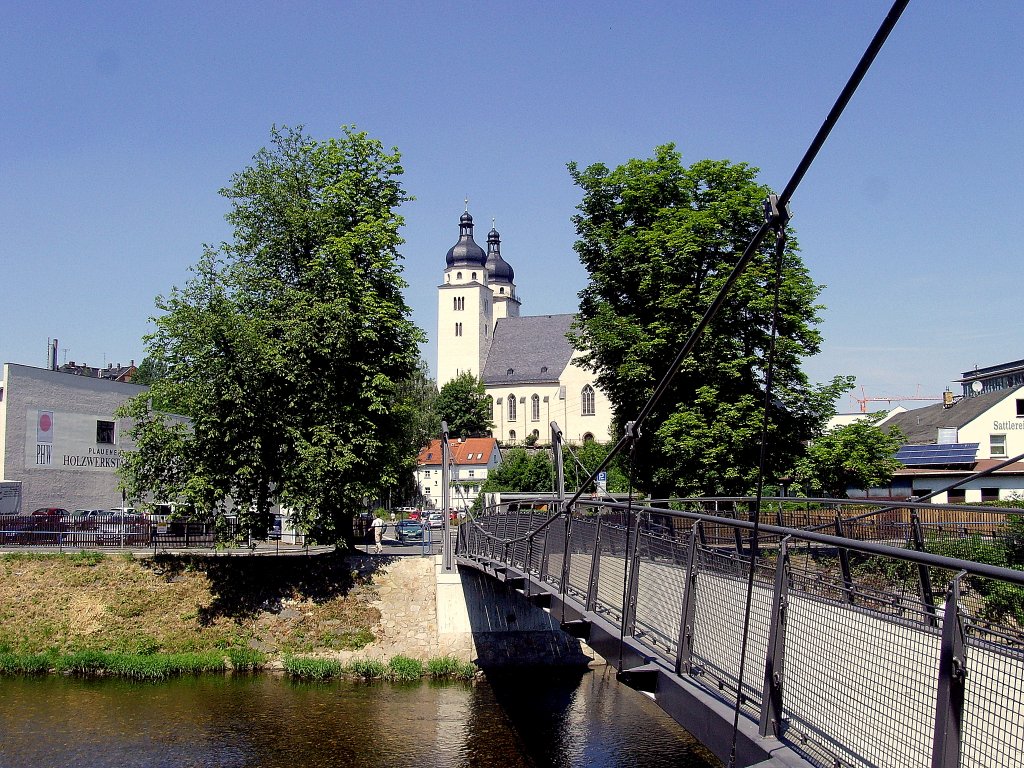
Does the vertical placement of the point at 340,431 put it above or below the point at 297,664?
above

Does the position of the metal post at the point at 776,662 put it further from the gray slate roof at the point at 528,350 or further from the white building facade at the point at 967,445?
the gray slate roof at the point at 528,350

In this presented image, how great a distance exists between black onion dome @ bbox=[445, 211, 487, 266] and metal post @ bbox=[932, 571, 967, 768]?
111670 millimetres

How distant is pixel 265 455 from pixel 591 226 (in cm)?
1120

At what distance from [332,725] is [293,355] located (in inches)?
412

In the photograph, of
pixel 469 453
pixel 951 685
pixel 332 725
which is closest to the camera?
pixel 951 685

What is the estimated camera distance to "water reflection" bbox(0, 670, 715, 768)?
17672 millimetres

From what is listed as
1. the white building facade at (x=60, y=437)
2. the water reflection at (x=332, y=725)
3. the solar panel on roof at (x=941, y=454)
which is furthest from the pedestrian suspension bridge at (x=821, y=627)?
the solar panel on roof at (x=941, y=454)

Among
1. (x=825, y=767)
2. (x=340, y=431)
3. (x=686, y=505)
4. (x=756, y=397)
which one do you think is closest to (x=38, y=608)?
(x=340, y=431)

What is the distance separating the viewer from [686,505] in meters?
24.3

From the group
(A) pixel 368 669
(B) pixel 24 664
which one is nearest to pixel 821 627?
(A) pixel 368 669

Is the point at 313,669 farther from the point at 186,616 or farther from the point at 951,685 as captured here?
the point at 951,685

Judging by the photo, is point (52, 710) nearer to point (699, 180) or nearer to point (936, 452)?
point (699, 180)

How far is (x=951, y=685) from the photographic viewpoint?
3.95 meters

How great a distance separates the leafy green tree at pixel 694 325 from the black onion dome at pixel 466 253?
86318 millimetres
